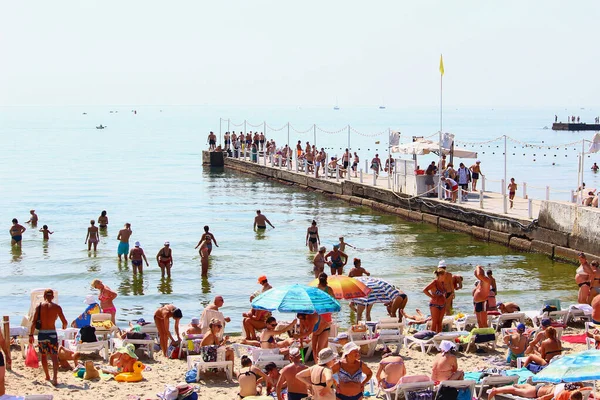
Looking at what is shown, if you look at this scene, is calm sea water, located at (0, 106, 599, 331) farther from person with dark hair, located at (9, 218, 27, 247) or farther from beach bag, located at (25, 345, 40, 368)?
beach bag, located at (25, 345, 40, 368)

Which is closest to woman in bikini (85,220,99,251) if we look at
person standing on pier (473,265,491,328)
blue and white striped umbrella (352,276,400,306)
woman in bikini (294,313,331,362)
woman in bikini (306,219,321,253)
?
woman in bikini (306,219,321,253)

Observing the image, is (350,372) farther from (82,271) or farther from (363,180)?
(363,180)

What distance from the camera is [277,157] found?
161 ft

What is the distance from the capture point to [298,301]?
12102 mm

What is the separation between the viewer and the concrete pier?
77.0 ft

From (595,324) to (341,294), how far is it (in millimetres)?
4294

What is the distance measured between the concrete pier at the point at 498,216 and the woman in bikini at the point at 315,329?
1255 centimetres

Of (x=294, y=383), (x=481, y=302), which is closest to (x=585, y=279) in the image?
(x=481, y=302)

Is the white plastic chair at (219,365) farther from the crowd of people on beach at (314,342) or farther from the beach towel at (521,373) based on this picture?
the beach towel at (521,373)

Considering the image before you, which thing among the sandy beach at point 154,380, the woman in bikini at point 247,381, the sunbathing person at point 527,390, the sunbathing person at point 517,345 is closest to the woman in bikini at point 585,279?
the sandy beach at point 154,380

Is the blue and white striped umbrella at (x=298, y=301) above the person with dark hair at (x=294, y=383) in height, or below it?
above

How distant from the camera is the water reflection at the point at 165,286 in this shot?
21078mm

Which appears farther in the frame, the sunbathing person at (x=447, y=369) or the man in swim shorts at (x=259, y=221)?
the man in swim shorts at (x=259, y=221)

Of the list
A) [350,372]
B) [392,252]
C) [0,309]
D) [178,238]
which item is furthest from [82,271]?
[350,372]
